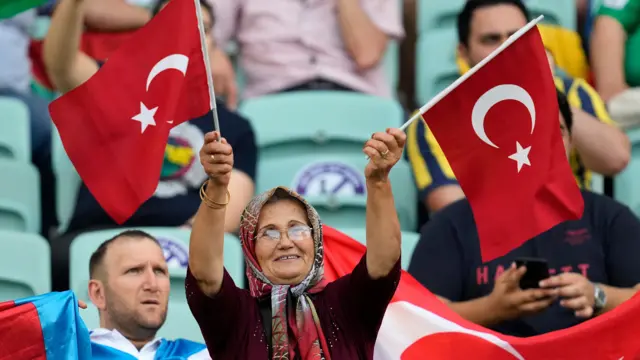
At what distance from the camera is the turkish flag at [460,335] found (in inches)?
168

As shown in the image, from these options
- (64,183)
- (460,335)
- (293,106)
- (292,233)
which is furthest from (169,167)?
(292,233)

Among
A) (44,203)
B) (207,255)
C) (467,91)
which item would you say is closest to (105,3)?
(44,203)

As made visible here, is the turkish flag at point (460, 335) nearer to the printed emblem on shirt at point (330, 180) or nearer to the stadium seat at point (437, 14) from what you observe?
the printed emblem on shirt at point (330, 180)

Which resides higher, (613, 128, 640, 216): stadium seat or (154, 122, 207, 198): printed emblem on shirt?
(154, 122, 207, 198): printed emblem on shirt

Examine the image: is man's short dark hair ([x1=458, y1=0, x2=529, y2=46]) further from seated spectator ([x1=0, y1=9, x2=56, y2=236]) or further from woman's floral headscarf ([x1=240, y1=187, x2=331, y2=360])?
woman's floral headscarf ([x1=240, y1=187, x2=331, y2=360])

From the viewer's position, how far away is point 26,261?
514 cm

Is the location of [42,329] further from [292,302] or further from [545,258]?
[545,258]

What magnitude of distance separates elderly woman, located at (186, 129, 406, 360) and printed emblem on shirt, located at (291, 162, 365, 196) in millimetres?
1905

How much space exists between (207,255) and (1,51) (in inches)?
111

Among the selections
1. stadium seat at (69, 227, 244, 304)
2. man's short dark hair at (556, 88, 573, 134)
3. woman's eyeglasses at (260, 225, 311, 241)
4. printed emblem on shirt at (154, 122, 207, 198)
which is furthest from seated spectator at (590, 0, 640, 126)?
woman's eyeglasses at (260, 225, 311, 241)

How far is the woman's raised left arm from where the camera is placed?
12.0ft

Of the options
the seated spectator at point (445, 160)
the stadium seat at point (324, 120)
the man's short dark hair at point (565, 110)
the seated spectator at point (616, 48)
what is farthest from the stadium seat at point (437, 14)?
the man's short dark hair at point (565, 110)

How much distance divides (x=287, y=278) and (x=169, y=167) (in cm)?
191

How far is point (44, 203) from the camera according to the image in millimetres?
6113
